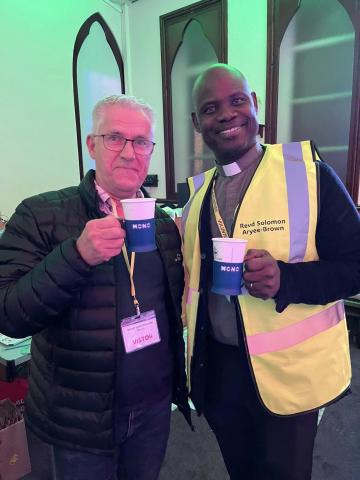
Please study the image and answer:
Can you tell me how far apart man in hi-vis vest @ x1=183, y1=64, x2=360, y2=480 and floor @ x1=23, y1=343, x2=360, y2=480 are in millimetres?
767

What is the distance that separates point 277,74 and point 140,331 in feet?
11.1

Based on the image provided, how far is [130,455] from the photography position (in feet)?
3.93

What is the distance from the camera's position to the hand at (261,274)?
99cm

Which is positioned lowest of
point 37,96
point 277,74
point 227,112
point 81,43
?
point 227,112

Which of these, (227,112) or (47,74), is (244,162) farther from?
(47,74)

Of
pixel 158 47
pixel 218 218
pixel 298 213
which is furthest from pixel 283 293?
pixel 158 47

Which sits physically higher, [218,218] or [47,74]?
[47,74]

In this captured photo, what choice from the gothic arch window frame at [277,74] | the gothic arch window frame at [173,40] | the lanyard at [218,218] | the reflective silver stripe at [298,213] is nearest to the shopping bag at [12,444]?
the lanyard at [218,218]

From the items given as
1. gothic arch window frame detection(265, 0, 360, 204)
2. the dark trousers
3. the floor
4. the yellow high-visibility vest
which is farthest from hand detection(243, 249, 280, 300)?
gothic arch window frame detection(265, 0, 360, 204)

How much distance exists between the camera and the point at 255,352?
1128mm

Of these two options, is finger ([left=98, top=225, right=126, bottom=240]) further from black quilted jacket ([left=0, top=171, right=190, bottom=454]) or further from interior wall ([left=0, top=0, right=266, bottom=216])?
interior wall ([left=0, top=0, right=266, bottom=216])

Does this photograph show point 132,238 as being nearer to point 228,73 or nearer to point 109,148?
point 109,148

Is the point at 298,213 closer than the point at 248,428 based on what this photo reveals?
Yes

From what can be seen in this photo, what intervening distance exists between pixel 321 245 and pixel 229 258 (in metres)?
0.34
